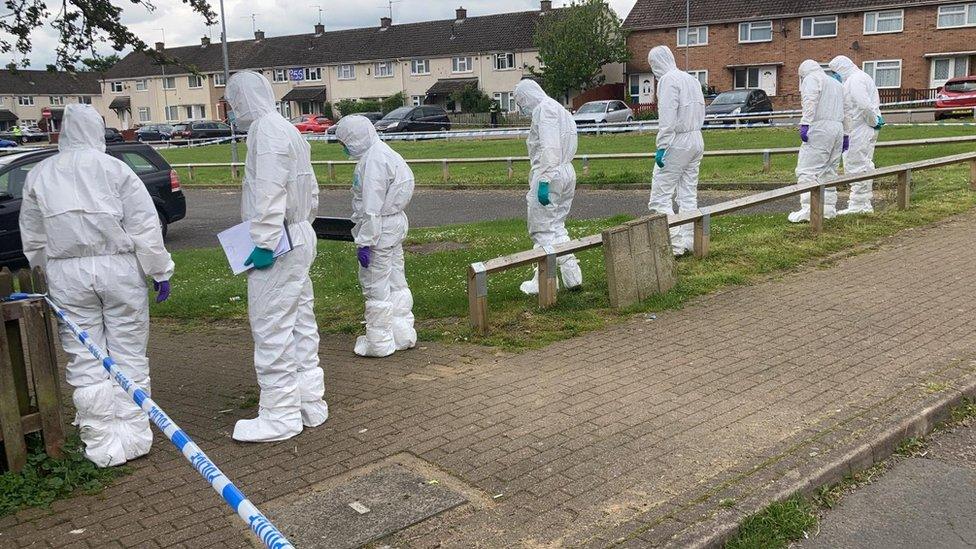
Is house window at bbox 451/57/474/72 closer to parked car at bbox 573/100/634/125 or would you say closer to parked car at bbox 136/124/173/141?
parked car at bbox 136/124/173/141

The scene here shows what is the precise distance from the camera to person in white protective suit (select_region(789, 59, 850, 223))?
35.4 feet

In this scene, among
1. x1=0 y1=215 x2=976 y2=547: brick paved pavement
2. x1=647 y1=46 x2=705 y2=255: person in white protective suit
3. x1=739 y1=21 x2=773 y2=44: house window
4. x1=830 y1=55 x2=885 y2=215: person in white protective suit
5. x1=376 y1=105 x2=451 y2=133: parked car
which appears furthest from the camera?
x1=739 y1=21 x2=773 y2=44: house window

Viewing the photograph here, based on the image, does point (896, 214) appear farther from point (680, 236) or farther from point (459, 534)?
point (459, 534)

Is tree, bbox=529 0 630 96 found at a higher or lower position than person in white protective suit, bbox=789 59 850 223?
higher

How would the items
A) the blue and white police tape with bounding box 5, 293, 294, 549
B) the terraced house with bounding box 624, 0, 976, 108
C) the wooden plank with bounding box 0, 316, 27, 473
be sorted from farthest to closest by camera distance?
the terraced house with bounding box 624, 0, 976, 108 < the wooden plank with bounding box 0, 316, 27, 473 < the blue and white police tape with bounding box 5, 293, 294, 549

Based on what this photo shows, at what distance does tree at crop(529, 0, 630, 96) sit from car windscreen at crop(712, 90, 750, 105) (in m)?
17.9

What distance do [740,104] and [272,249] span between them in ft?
93.6

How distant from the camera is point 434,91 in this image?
5872 cm

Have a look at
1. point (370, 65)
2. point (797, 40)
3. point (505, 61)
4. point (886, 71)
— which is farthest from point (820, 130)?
point (370, 65)

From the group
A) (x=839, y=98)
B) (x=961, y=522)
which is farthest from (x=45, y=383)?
(x=839, y=98)

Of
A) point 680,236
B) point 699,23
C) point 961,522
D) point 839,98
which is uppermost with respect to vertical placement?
point 699,23

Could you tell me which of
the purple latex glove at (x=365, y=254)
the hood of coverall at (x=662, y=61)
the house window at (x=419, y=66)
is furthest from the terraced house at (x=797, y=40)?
the purple latex glove at (x=365, y=254)

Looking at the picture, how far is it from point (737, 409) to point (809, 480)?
981 millimetres

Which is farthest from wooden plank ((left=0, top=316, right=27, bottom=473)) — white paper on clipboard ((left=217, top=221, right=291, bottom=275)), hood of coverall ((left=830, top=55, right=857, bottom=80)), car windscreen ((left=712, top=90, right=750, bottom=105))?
car windscreen ((left=712, top=90, right=750, bottom=105))
